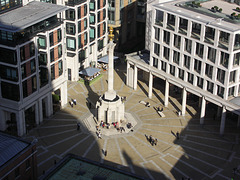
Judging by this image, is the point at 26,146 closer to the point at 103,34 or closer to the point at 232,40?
the point at 232,40

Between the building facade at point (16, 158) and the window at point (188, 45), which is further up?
the window at point (188, 45)

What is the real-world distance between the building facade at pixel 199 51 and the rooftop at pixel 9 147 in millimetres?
43647

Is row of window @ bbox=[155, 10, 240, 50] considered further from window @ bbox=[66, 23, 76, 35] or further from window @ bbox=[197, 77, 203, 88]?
window @ bbox=[66, 23, 76, 35]

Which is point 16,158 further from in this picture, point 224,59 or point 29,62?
point 224,59

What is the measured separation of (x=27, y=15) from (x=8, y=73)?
13.5 m

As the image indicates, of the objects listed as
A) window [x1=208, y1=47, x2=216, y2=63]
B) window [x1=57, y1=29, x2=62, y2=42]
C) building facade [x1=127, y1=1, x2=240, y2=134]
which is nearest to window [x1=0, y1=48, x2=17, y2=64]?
window [x1=57, y1=29, x2=62, y2=42]

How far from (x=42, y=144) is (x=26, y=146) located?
19428mm

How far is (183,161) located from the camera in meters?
91.9

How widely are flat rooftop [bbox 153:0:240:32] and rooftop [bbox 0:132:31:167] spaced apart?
46.9 meters

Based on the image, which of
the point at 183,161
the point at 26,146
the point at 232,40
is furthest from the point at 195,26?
the point at 26,146

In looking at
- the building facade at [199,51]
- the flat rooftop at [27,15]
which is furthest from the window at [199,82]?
the flat rooftop at [27,15]

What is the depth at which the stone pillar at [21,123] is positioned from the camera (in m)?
96.6

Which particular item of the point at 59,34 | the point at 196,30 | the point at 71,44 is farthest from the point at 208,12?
the point at 71,44

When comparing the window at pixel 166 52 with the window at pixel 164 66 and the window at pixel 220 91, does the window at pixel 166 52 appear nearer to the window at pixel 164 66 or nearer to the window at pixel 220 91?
the window at pixel 164 66
